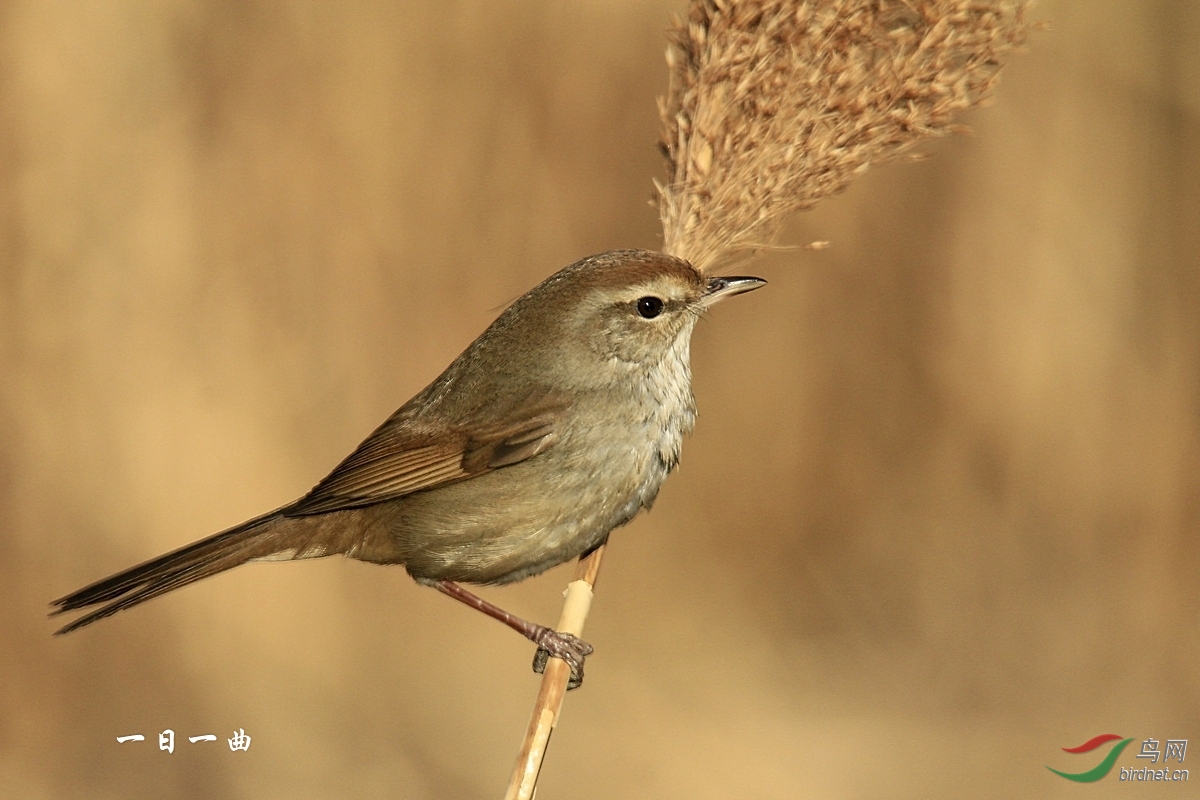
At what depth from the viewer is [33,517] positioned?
4180 millimetres

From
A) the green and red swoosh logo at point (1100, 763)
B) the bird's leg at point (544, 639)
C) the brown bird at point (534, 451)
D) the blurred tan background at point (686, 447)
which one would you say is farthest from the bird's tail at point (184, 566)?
the green and red swoosh logo at point (1100, 763)

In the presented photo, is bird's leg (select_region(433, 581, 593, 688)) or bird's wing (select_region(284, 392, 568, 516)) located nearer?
bird's leg (select_region(433, 581, 593, 688))

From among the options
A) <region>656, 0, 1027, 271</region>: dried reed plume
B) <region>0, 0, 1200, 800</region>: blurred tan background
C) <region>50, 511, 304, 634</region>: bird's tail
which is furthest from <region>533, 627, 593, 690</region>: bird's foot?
<region>0, 0, 1200, 800</region>: blurred tan background

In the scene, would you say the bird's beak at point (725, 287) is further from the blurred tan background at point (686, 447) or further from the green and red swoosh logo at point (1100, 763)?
the green and red swoosh logo at point (1100, 763)

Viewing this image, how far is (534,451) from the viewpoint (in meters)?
2.81

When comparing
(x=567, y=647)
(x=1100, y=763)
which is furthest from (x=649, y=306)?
(x=1100, y=763)

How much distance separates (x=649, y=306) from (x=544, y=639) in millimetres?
902

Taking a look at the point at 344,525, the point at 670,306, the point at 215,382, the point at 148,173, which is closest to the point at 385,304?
the point at 215,382

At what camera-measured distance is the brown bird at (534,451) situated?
9.09 ft

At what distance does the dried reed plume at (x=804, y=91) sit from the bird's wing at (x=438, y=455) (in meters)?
0.67

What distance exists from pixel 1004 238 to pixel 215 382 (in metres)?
3.41

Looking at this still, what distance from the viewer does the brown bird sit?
277 centimetres

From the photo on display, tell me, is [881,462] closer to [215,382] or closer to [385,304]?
[385,304]

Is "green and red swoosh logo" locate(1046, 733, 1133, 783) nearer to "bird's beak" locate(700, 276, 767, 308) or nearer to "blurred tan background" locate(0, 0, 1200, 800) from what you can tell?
"blurred tan background" locate(0, 0, 1200, 800)
